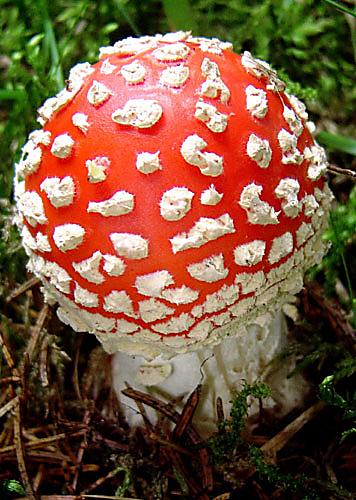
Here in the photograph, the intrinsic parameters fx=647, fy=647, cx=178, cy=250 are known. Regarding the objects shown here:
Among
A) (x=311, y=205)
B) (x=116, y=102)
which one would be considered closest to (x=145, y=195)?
(x=116, y=102)

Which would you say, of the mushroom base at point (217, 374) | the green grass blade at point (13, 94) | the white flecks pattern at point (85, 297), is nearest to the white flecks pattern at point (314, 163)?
the mushroom base at point (217, 374)

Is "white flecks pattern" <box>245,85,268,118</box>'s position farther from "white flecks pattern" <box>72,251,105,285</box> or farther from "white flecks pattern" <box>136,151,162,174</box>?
"white flecks pattern" <box>72,251,105,285</box>

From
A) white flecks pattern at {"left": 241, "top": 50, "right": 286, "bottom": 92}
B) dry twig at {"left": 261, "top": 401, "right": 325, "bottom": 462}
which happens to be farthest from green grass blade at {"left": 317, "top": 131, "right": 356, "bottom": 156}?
dry twig at {"left": 261, "top": 401, "right": 325, "bottom": 462}

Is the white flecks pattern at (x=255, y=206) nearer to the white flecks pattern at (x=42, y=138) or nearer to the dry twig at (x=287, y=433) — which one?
the white flecks pattern at (x=42, y=138)

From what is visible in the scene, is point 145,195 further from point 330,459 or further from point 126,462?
point 330,459

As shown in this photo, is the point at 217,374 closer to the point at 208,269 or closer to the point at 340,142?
the point at 208,269

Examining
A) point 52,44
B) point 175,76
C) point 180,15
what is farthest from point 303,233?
point 52,44
